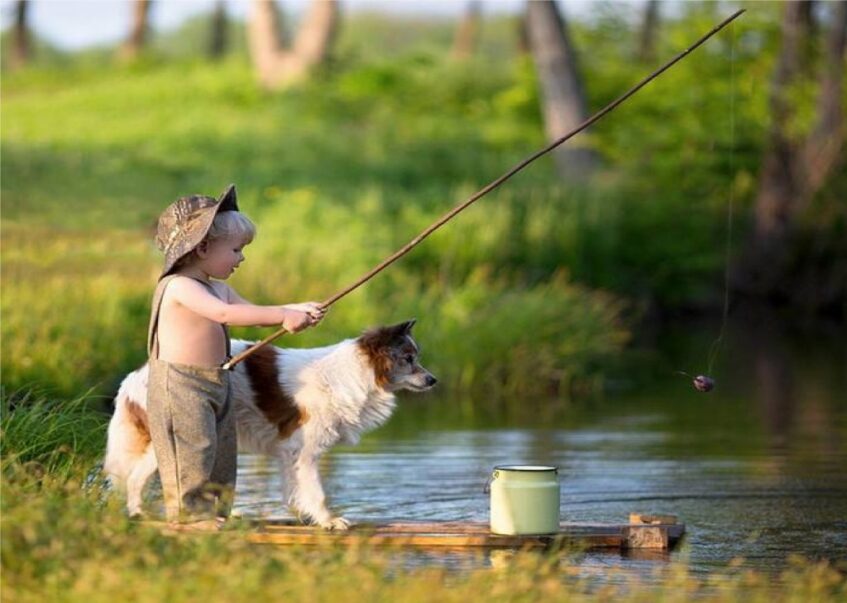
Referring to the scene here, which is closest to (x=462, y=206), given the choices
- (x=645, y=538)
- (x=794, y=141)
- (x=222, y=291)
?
(x=222, y=291)

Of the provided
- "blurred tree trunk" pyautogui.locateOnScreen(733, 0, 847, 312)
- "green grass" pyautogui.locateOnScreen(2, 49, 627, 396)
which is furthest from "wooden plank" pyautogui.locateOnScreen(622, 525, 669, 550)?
"blurred tree trunk" pyautogui.locateOnScreen(733, 0, 847, 312)

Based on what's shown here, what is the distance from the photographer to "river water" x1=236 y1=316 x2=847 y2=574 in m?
10.5

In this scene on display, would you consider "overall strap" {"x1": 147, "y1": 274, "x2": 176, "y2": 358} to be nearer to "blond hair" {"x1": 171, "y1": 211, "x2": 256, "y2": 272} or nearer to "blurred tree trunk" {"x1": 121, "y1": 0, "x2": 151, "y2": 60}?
"blond hair" {"x1": 171, "y1": 211, "x2": 256, "y2": 272}

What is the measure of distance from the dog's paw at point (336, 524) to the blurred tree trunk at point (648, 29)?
35.9m

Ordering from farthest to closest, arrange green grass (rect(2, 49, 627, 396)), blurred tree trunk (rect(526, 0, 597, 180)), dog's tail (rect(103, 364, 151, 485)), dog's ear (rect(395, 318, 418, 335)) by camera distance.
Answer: blurred tree trunk (rect(526, 0, 597, 180)) < green grass (rect(2, 49, 627, 396)) < dog's ear (rect(395, 318, 418, 335)) < dog's tail (rect(103, 364, 151, 485))

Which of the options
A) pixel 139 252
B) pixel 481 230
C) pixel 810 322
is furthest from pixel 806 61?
pixel 139 252

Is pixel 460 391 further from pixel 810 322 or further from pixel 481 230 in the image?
pixel 810 322

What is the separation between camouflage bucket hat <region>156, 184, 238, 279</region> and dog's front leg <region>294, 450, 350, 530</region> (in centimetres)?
136

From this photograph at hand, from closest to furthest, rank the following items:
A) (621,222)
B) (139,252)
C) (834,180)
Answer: (139,252) → (621,222) → (834,180)

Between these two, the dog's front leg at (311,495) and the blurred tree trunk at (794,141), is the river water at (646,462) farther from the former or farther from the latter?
the blurred tree trunk at (794,141)

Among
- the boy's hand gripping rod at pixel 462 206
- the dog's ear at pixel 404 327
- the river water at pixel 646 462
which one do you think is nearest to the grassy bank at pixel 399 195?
the river water at pixel 646 462

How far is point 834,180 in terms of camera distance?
107 feet

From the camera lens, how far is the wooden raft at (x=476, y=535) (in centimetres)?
935

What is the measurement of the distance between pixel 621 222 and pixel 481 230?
589 centimetres
